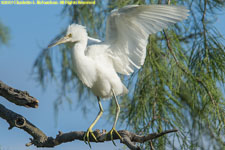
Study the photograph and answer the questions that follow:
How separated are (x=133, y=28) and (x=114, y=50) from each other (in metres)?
0.14

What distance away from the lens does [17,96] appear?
4.22ft

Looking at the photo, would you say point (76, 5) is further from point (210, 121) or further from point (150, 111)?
point (210, 121)

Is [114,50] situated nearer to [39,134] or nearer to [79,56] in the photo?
[79,56]

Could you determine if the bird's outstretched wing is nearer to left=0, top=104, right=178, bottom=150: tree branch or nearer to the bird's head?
the bird's head

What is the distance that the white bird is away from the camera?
52.4 inches

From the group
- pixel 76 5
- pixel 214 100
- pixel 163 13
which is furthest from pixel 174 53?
pixel 76 5

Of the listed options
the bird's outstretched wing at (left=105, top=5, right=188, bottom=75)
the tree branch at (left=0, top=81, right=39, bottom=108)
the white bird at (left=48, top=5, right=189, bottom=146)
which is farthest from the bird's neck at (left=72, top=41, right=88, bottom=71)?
the tree branch at (left=0, top=81, right=39, bottom=108)

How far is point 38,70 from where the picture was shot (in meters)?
2.01

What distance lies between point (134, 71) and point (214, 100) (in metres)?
0.40

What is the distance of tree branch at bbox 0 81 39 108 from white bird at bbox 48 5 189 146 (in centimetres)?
25

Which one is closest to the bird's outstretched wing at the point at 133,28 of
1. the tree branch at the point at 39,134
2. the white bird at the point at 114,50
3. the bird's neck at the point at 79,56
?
the white bird at the point at 114,50

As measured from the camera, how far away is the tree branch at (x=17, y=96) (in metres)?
1.26

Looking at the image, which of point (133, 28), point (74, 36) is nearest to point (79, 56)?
point (74, 36)

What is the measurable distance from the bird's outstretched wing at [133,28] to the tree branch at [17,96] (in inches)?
16.0
